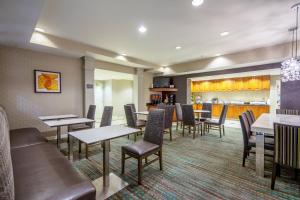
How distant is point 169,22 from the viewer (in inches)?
118

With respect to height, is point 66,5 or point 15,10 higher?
point 66,5

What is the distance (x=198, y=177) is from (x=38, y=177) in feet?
7.04

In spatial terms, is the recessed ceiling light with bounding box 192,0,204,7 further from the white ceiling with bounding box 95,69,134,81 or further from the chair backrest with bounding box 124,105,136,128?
the white ceiling with bounding box 95,69,134,81

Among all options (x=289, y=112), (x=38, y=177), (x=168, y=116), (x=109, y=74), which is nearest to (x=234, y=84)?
(x=289, y=112)

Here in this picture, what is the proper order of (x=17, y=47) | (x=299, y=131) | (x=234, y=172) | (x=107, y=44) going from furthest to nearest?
(x=107, y=44) → (x=17, y=47) → (x=234, y=172) → (x=299, y=131)

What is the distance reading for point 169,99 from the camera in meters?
7.99

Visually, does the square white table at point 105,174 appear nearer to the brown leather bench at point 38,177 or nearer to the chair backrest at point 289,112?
the brown leather bench at point 38,177

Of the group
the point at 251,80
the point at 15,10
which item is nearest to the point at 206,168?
the point at 15,10

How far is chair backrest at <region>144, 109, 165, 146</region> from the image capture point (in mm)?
2484

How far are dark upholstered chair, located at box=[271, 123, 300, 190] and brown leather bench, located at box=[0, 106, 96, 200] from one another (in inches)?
90.9

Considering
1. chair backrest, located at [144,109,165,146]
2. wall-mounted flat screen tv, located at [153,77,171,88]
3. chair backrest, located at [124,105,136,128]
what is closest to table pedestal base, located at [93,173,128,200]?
chair backrest, located at [144,109,165,146]

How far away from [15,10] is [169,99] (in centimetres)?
670

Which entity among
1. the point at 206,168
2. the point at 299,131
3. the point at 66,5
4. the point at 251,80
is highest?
the point at 66,5

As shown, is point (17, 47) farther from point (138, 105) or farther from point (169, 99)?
point (169, 99)
